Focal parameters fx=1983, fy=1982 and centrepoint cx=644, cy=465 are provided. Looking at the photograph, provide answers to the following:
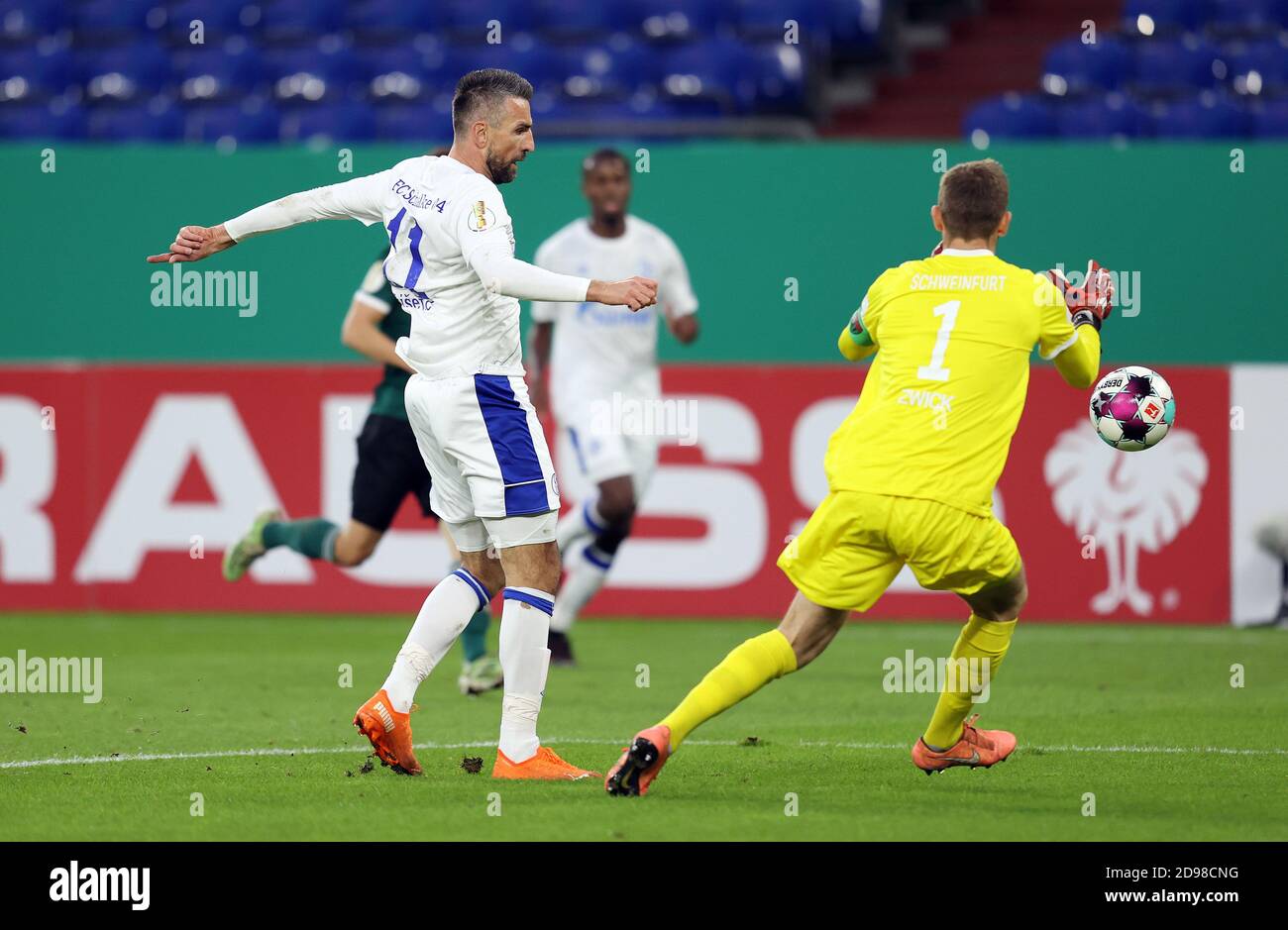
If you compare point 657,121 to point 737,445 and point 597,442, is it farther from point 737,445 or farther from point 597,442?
point 597,442

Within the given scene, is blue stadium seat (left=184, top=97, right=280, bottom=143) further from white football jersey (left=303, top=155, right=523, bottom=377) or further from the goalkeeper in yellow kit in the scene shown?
the goalkeeper in yellow kit

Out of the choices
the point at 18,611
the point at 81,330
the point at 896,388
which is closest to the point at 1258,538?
the point at 896,388

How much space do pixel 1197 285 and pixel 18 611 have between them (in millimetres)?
8261

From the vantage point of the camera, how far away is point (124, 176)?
14984mm

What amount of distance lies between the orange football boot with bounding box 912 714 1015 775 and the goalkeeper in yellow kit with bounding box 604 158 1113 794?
2.00ft

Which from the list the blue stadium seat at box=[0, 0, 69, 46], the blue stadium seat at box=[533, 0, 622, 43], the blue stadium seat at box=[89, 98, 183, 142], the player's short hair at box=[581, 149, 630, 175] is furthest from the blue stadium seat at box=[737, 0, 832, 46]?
the blue stadium seat at box=[0, 0, 69, 46]

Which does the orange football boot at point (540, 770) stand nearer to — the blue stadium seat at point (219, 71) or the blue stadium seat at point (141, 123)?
the blue stadium seat at point (141, 123)

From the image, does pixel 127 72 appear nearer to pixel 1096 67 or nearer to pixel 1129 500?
pixel 1096 67

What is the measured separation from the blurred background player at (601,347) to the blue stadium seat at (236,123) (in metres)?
5.75

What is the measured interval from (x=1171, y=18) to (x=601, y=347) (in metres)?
6.85

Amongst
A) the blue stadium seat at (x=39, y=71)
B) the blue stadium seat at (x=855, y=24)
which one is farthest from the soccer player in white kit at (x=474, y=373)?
the blue stadium seat at (x=39, y=71)

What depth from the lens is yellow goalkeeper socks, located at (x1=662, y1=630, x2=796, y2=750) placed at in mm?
5938

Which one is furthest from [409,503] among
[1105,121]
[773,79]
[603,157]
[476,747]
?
[1105,121]

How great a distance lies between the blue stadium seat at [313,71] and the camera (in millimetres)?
15898
